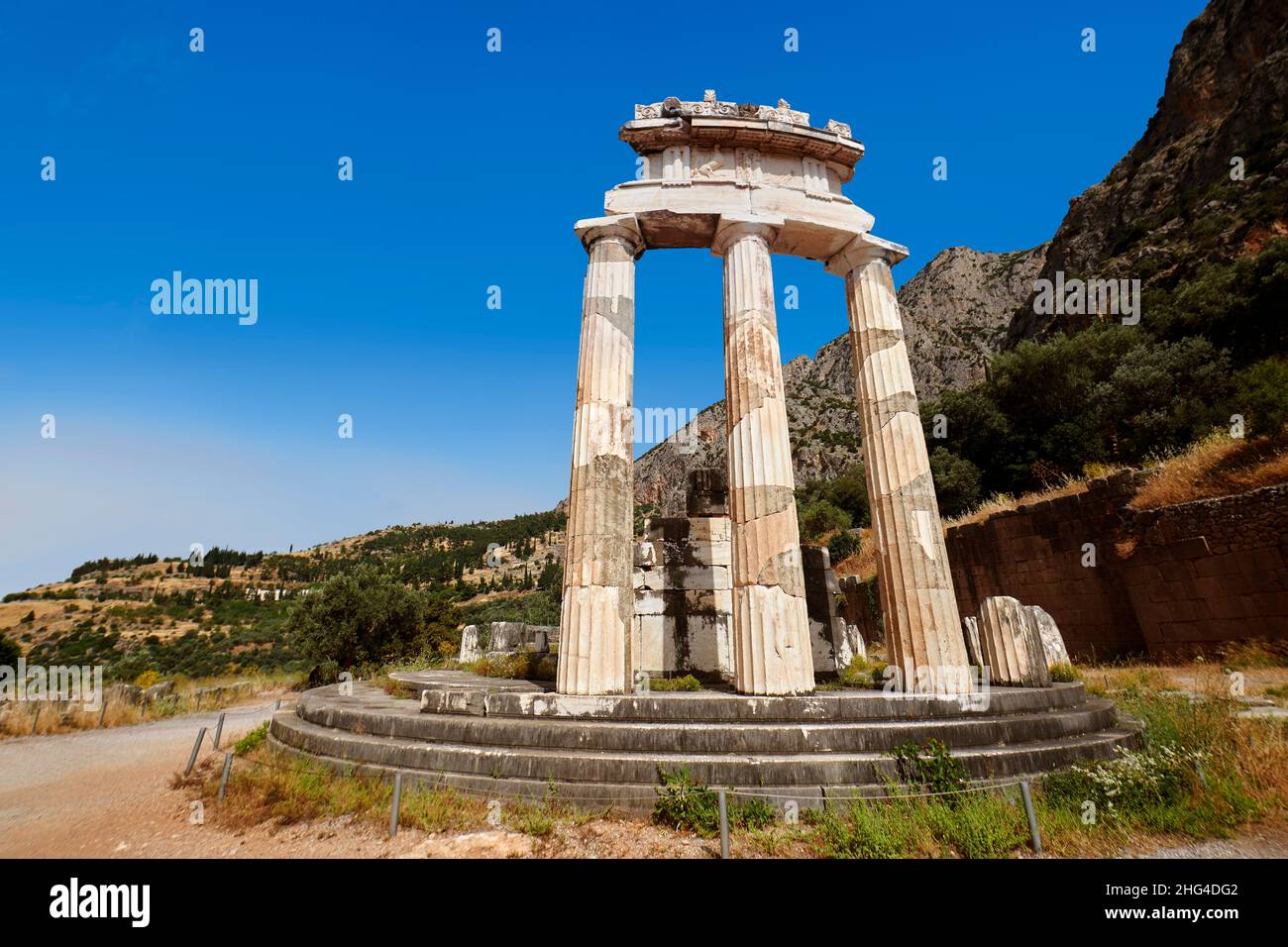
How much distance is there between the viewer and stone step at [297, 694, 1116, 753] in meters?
6.64

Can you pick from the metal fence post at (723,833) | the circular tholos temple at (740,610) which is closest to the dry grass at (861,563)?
the circular tholos temple at (740,610)

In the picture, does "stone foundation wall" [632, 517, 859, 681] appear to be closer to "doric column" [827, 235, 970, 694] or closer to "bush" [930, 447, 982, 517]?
"doric column" [827, 235, 970, 694]

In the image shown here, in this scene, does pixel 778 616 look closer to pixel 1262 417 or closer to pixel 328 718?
pixel 328 718

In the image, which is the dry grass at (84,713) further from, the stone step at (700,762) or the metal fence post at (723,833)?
the metal fence post at (723,833)

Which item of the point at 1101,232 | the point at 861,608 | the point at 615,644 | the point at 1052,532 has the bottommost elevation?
the point at 861,608

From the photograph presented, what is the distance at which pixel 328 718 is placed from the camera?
8688mm

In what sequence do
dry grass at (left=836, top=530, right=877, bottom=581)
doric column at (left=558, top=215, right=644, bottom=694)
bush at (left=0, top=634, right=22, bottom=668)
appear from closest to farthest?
doric column at (left=558, top=215, right=644, bottom=694) → bush at (left=0, top=634, right=22, bottom=668) → dry grass at (left=836, top=530, right=877, bottom=581)

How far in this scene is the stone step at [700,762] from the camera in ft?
20.2

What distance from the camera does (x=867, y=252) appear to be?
1157cm

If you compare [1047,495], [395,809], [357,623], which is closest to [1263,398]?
[1047,495]

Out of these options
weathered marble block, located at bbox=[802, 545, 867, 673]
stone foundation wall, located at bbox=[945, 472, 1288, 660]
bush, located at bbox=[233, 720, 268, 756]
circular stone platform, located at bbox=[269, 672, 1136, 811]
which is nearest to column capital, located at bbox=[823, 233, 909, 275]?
weathered marble block, located at bbox=[802, 545, 867, 673]

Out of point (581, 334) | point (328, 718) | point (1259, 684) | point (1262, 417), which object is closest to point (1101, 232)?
point (1262, 417)

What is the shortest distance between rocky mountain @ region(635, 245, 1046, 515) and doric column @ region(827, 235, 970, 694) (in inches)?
2161
